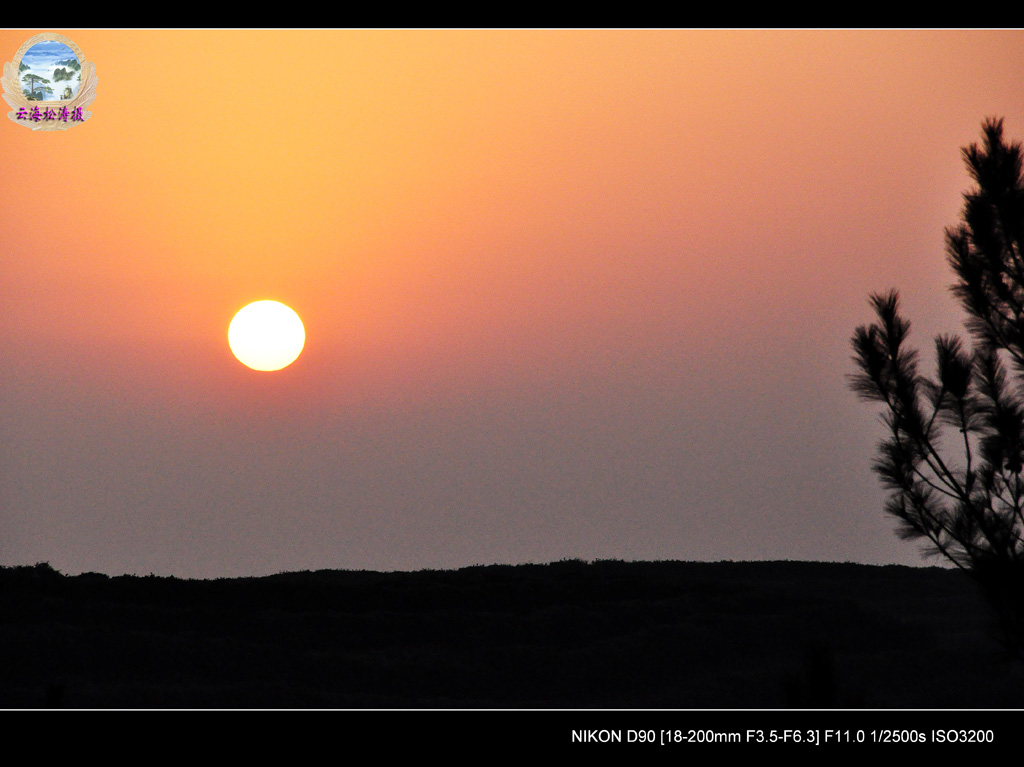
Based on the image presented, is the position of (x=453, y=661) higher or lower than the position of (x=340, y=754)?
higher

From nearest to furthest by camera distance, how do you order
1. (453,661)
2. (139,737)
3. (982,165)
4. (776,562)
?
(139,737) < (982,165) < (453,661) < (776,562)

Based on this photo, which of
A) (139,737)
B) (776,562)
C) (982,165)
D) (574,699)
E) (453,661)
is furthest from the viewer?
(776,562)

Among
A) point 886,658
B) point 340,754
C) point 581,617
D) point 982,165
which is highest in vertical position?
point 982,165

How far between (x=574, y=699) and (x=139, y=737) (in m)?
6.18

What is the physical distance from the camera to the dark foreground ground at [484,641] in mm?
10977

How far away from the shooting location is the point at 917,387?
7.69m

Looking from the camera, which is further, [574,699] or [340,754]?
[574,699]

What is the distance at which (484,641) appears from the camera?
1355cm

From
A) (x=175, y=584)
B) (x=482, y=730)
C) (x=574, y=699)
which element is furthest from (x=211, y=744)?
(x=175, y=584)

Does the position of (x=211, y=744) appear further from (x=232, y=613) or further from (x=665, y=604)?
(x=665, y=604)

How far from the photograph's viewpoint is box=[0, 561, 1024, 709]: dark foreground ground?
10977 mm

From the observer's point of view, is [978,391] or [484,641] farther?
[484,641]

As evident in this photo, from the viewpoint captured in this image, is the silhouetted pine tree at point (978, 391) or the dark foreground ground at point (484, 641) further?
the dark foreground ground at point (484, 641)

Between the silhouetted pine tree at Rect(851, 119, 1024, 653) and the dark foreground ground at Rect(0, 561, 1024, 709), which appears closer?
the silhouetted pine tree at Rect(851, 119, 1024, 653)
